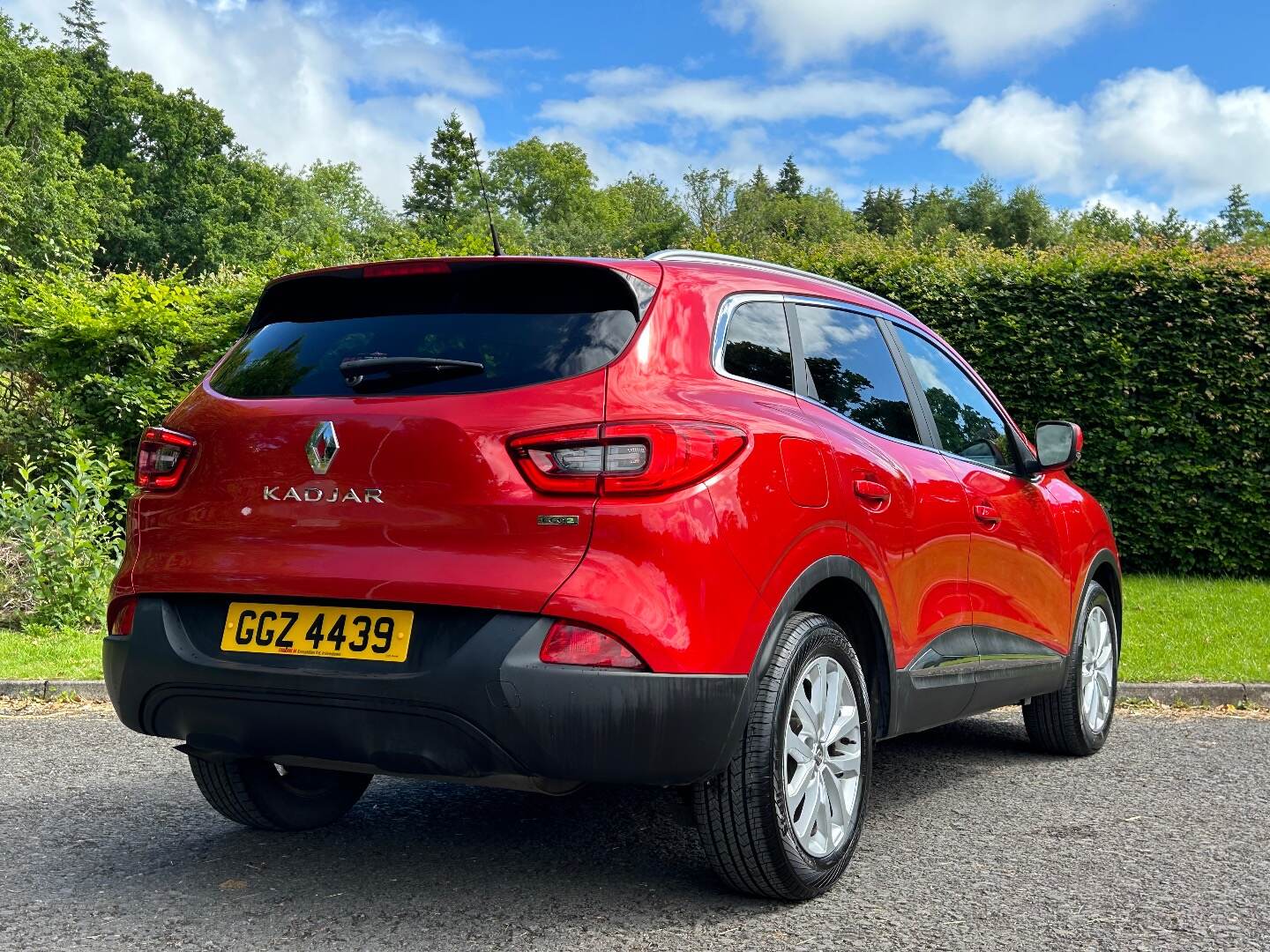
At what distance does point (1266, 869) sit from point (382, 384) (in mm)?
3137

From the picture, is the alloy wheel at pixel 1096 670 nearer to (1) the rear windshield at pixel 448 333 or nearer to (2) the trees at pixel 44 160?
(1) the rear windshield at pixel 448 333

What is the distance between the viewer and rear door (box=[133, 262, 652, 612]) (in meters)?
3.29

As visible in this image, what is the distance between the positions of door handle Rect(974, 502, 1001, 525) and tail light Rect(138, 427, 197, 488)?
278cm

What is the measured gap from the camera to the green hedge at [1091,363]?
468 inches

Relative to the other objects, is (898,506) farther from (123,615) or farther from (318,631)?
(123,615)

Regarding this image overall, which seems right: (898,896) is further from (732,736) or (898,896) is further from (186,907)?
(186,907)

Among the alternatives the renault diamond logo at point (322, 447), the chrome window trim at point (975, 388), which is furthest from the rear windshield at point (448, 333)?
the chrome window trim at point (975, 388)

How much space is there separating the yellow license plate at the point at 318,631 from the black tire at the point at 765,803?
904 mm

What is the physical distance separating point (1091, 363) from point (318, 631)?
10.7 metres

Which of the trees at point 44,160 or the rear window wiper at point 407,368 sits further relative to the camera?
the trees at point 44,160

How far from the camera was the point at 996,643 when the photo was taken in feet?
16.4

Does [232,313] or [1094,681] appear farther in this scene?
[232,313]

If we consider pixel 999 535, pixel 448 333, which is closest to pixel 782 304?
pixel 448 333

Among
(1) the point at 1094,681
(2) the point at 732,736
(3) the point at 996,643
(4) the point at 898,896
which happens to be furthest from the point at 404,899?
(1) the point at 1094,681
